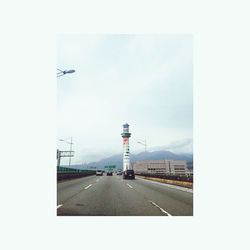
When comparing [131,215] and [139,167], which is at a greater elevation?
[131,215]

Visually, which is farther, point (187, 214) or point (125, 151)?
point (125, 151)

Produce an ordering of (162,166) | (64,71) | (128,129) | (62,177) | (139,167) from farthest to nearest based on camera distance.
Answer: (139,167)
(162,166)
(128,129)
(62,177)
(64,71)

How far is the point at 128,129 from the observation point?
5354 inches

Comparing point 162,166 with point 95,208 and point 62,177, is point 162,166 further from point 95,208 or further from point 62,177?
point 95,208

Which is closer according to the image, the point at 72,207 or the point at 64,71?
the point at 72,207

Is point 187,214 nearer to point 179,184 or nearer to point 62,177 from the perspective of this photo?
point 179,184

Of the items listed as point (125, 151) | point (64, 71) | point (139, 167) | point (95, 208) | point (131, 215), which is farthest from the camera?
point (139, 167)

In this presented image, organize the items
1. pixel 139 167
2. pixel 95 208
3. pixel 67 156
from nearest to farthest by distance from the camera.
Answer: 1. pixel 95 208
2. pixel 67 156
3. pixel 139 167

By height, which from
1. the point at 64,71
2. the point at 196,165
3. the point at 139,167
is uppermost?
the point at 64,71

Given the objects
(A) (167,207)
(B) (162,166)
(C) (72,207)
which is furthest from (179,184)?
(B) (162,166)

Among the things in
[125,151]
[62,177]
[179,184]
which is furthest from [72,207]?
[125,151]

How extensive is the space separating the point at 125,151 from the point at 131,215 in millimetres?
119167

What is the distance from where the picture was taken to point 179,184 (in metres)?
21.3

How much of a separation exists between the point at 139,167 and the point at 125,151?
51684mm
